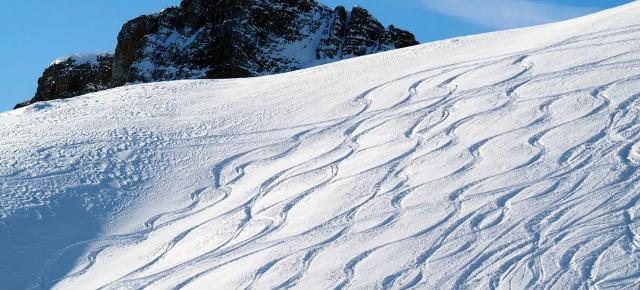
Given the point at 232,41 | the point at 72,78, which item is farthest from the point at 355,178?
the point at 72,78

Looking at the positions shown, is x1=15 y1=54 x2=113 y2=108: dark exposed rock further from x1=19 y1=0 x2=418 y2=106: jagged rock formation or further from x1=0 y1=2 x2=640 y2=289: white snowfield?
x1=0 y1=2 x2=640 y2=289: white snowfield

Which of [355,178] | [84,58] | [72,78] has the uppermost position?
[84,58]

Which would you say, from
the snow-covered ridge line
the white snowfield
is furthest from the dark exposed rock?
the white snowfield

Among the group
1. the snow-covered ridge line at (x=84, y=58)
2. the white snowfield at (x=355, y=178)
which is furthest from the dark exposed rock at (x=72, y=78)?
the white snowfield at (x=355, y=178)

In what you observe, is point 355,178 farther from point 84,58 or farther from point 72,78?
point 84,58

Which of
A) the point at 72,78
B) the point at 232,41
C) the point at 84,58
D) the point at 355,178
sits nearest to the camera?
the point at 355,178

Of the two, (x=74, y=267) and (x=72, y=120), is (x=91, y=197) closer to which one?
(x=74, y=267)

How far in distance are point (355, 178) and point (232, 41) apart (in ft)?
105

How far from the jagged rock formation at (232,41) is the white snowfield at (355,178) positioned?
25.8 m

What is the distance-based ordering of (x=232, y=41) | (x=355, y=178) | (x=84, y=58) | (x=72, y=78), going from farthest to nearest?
(x=84, y=58), (x=72, y=78), (x=232, y=41), (x=355, y=178)

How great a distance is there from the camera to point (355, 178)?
9914 millimetres

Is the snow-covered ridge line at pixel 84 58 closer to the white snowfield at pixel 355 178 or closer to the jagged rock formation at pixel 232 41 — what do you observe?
the jagged rock formation at pixel 232 41

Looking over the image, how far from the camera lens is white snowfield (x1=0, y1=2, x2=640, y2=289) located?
7855 mm

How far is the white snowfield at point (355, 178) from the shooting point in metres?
7.86
